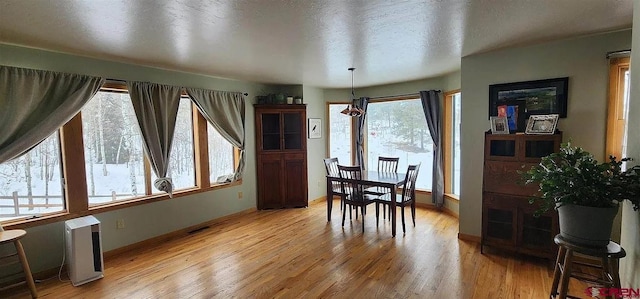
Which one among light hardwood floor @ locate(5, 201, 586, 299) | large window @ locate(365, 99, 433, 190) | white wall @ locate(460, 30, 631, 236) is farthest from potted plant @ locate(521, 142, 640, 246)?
large window @ locate(365, 99, 433, 190)

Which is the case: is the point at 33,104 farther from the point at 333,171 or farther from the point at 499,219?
the point at 499,219

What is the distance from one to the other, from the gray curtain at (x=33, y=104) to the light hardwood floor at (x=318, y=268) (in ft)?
4.57

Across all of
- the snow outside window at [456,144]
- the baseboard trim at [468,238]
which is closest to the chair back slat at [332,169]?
the baseboard trim at [468,238]

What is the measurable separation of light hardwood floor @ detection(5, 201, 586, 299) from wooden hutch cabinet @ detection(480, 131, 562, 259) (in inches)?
8.2

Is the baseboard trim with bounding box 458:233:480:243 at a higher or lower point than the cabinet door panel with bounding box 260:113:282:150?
lower

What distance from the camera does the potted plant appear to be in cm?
166

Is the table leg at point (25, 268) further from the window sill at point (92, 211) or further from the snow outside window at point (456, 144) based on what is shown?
the snow outside window at point (456, 144)

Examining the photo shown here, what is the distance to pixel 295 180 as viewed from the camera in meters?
5.38

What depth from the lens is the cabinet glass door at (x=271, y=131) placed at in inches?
207

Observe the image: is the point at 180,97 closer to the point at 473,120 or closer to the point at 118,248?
the point at 118,248

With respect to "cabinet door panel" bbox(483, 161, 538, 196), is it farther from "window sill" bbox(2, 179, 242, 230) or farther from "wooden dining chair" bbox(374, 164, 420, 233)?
"window sill" bbox(2, 179, 242, 230)

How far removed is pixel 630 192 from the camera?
156cm

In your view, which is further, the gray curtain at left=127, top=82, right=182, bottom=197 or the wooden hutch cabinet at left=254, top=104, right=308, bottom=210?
the wooden hutch cabinet at left=254, top=104, right=308, bottom=210

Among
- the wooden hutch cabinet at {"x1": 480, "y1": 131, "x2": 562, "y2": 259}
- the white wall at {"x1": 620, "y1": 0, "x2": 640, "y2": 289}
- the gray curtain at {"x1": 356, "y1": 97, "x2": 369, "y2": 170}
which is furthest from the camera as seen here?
the gray curtain at {"x1": 356, "y1": 97, "x2": 369, "y2": 170}
